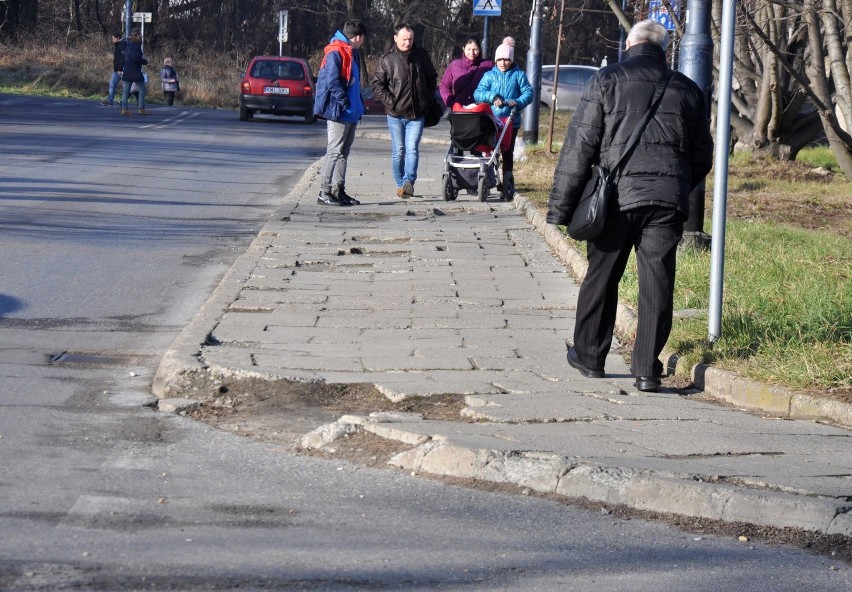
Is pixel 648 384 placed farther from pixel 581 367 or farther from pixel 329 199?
pixel 329 199

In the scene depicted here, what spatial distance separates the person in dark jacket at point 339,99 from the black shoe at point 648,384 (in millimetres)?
7100

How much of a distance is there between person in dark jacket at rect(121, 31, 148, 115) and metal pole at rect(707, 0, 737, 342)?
2529cm

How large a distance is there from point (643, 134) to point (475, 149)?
25.1 feet

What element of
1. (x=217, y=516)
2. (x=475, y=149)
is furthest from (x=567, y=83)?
(x=217, y=516)

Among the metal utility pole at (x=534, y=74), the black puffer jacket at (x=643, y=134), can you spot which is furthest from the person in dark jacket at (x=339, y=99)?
the metal utility pole at (x=534, y=74)

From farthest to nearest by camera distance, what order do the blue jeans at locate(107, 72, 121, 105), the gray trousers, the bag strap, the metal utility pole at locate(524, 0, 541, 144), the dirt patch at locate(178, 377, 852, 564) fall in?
the blue jeans at locate(107, 72, 121, 105) < the metal utility pole at locate(524, 0, 541, 144) < the gray trousers < the bag strap < the dirt patch at locate(178, 377, 852, 564)

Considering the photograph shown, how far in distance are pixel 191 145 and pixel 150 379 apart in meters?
16.4

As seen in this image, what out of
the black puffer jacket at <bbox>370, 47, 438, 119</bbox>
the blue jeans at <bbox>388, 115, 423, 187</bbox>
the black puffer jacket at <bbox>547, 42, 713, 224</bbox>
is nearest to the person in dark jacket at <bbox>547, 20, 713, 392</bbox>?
the black puffer jacket at <bbox>547, 42, 713, 224</bbox>

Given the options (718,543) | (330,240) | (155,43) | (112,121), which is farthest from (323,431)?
(155,43)

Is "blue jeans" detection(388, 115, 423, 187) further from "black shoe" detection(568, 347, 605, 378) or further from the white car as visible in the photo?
the white car

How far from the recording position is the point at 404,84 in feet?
44.5

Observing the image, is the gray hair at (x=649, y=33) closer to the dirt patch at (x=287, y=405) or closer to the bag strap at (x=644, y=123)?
the bag strap at (x=644, y=123)

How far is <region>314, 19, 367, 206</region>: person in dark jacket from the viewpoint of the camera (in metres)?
12.9

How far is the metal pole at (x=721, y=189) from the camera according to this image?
22.6 feet
